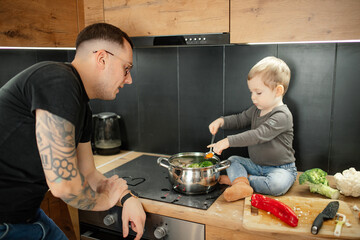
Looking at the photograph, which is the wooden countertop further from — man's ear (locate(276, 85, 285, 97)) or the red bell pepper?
man's ear (locate(276, 85, 285, 97))

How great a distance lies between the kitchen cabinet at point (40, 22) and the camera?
4.76 feet

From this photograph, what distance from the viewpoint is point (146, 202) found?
54.5 inches

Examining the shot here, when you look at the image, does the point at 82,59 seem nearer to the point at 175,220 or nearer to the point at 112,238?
the point at 175,220

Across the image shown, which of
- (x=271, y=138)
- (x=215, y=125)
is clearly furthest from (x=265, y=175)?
(x=215, y=125)

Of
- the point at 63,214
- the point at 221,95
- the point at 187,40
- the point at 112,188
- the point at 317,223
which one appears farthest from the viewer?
the point at 221,95

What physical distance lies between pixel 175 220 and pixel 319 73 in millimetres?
1086

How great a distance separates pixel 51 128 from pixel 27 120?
15 centimetres

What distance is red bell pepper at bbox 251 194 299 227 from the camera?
44.4 inches

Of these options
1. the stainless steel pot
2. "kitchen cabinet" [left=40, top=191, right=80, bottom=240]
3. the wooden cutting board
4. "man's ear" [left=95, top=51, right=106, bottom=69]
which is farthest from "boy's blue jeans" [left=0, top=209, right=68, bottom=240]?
the wooden cutting board

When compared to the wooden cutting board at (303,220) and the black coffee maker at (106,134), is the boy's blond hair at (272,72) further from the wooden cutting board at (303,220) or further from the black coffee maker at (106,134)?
the black coffee maker at (106,134)

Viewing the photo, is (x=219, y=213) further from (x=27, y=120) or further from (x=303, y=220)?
(x=27, y=120)

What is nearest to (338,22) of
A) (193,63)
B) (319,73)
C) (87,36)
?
(319,73)

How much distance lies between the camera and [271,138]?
152 cm

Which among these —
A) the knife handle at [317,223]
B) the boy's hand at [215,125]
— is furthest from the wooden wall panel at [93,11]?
the knife handle at [317,223]
